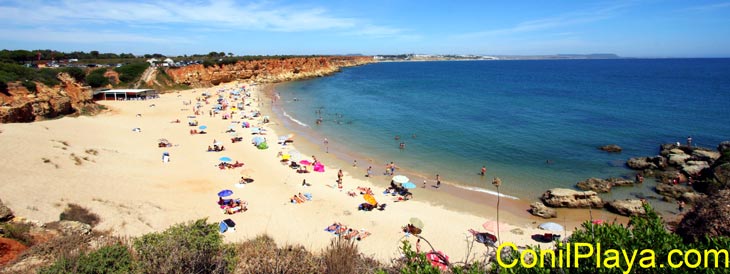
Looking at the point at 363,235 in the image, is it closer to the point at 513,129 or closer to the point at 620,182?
the point at 620,182

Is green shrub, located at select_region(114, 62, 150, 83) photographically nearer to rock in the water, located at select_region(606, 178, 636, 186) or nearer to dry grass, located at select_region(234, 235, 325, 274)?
dry grass, located at select_region(234, 235, 325, 274)

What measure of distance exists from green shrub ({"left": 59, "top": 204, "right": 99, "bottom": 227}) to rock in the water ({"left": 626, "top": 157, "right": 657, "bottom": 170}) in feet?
97.0

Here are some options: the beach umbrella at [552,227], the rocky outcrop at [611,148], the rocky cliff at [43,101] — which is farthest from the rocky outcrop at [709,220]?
the rocky cliff at [43,101]

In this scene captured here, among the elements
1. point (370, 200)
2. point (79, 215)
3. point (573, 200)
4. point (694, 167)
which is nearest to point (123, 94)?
point (79, 215)

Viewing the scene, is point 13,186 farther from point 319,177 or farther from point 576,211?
point 576,211

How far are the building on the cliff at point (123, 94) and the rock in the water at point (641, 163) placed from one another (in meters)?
52.6

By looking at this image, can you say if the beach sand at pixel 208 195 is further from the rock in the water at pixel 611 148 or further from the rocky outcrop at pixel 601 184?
the rock in the water at pixel 611 148

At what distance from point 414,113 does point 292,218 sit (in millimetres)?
31061

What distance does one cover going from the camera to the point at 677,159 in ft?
81.5

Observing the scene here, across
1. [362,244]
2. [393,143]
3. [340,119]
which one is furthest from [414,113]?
[362,244]

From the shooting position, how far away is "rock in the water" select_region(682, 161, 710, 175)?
892 inches

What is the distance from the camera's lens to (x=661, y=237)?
6082 mm

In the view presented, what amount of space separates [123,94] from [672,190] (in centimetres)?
5757

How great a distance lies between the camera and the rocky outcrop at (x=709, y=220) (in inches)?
305
